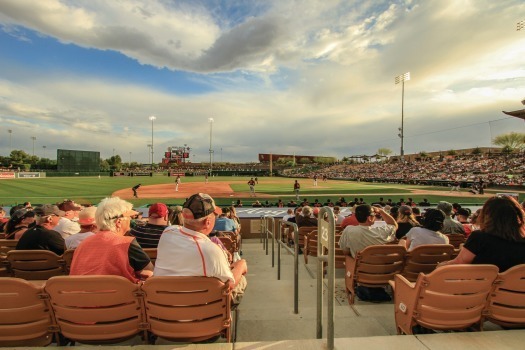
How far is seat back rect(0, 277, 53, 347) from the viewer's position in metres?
2.46

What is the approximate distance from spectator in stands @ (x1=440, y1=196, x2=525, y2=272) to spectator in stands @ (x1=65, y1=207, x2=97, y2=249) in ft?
16.1

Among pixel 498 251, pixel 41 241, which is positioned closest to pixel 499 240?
pixel 498 251

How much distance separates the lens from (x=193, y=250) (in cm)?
255

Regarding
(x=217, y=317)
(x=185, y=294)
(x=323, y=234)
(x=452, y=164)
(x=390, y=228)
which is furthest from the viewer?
(x=452, y=164)

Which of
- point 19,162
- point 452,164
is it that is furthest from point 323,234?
point 19,162

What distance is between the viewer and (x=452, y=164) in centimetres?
6662

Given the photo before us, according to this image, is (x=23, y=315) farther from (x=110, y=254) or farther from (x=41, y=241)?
(x=41, y=241)

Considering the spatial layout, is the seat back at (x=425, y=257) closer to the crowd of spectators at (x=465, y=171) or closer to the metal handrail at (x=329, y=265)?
the metal handrail at (x=329, y=265)

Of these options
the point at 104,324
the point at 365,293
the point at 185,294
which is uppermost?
the point at 185,294

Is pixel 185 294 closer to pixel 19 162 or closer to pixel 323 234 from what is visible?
pixel 323 234

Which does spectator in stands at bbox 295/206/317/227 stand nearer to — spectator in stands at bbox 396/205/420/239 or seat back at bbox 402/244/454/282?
spectator in stands at bbox 396/205/420/239

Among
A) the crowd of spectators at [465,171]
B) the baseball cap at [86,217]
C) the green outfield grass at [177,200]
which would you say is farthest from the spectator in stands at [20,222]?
the crowd of spectators at [465,171]

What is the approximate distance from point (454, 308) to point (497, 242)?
87cm

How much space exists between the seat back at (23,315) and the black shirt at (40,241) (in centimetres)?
207
